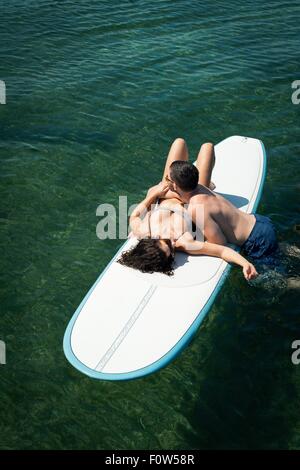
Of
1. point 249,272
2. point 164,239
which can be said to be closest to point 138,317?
point 164,239

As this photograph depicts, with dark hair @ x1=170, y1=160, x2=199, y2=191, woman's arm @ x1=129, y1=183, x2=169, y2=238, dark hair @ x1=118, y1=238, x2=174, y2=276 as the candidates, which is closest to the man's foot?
dark hair @ x1=118, y1=238, x2=174, y2=276

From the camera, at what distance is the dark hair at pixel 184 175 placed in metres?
6.28

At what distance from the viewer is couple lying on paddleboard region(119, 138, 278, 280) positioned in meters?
6.30

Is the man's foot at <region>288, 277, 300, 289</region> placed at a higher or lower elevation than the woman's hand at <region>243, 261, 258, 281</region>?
lower

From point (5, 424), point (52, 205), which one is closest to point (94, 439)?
point (5, 424)

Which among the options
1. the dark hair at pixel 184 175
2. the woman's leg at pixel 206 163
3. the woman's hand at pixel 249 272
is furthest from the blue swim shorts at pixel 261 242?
the dark hair at pixel 184 175

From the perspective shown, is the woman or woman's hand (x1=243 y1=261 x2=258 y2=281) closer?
woman's hand (x1=243 y1=261 x2=258 y2=281)

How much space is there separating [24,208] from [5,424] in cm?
431

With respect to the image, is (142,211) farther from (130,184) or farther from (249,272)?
(130,184)

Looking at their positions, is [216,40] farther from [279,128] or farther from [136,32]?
[279,128]

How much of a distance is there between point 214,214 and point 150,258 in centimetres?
108

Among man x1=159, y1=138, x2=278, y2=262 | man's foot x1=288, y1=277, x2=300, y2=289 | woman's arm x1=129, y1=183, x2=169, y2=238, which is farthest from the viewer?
man's foot x1=288, y1=277, x2=300, y2=289

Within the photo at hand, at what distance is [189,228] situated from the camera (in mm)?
6477

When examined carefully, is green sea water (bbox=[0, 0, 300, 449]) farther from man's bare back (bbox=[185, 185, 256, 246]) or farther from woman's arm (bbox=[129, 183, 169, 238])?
woman's arm (bbox=[129, 183, 169, 238])
